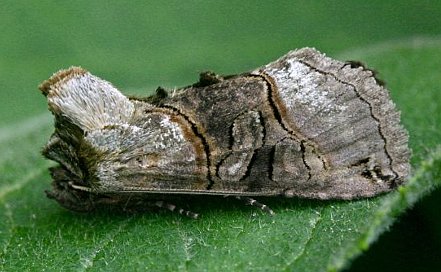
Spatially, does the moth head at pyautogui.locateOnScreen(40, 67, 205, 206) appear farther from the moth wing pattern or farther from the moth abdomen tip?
the moth wing pattern

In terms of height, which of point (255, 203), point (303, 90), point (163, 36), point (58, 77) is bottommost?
point (255, 203)

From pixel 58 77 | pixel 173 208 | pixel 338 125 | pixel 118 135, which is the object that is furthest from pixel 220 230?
pixel 58 77

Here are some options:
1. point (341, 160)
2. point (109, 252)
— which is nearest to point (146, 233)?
point (109, 252)

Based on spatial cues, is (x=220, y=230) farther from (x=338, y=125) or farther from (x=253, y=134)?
(x=338, y=125)

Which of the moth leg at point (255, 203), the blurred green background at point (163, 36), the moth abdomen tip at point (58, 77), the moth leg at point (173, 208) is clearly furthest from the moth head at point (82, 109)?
the blurred green background at point (163, 36)

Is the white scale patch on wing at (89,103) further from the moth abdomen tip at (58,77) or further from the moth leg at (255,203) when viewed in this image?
the moth leg at (255,203)
